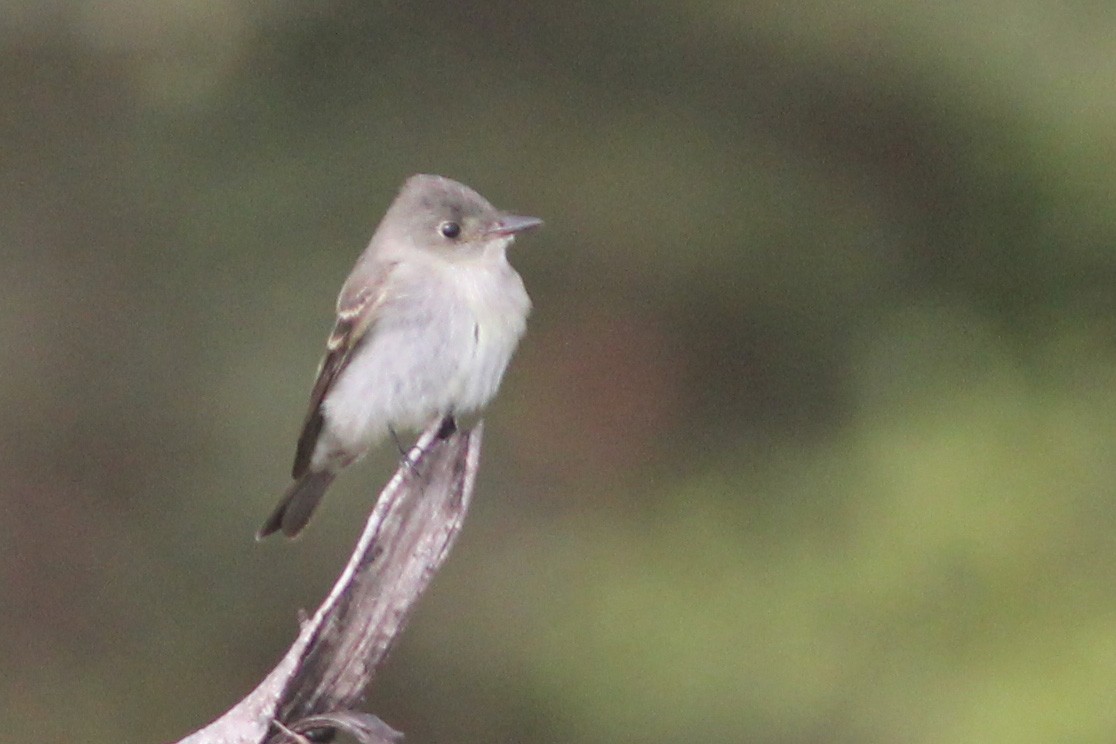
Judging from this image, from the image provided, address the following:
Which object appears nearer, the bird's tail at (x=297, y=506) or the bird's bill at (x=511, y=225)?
the bird's bill at (x=511, y=225)

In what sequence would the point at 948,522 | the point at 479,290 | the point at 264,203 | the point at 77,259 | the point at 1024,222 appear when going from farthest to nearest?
the point at 77,259 → the point at 264,203 → the point at 1024,222 → the point at 948,522 → the point at 479,290

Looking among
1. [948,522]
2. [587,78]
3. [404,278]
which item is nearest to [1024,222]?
[948,522]

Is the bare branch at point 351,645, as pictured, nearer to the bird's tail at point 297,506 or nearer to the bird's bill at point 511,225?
the bird's bill at point 511,225

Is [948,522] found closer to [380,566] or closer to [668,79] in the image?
[668,79]

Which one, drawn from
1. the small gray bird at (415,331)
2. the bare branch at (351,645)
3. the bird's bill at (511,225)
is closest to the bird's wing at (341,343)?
the small gray bird at (415,331)

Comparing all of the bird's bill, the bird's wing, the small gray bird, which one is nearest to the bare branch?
the small gray bird

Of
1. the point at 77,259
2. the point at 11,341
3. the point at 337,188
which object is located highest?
the point at 337,188
